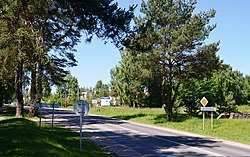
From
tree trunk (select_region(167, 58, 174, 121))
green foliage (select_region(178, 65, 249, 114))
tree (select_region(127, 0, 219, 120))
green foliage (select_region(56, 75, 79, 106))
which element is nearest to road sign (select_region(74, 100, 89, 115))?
tree (select_region(127, 0, 219, 120))

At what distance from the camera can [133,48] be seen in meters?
18.3

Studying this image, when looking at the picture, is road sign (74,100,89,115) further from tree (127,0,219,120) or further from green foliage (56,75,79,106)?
green foliage (56,75,79,106)

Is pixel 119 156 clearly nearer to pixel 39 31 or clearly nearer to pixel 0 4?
pixel 0 4

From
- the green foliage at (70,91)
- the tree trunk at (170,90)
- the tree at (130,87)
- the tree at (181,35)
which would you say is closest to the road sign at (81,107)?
the tree at (181,35)

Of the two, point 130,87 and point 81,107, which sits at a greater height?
point 130,87

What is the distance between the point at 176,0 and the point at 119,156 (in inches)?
1042

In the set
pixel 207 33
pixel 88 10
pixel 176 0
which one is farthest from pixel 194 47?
pixel 88 10

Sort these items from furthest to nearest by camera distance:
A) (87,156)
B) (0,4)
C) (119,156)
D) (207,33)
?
(207,33) < (0,4) < (119,156) < (87,156)

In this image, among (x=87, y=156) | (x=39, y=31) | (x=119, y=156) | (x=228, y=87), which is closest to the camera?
(x=87, y=156)

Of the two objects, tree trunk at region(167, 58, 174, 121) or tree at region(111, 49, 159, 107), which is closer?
tree trunk at region(167, 58, 174, 121)

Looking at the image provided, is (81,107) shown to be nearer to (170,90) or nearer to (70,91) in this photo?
(170,90)

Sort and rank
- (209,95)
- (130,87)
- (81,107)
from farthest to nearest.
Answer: (130,87) < (209,95) < (81,107)

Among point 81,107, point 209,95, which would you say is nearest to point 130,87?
point 209,95

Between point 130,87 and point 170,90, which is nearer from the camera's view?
point 170,90
